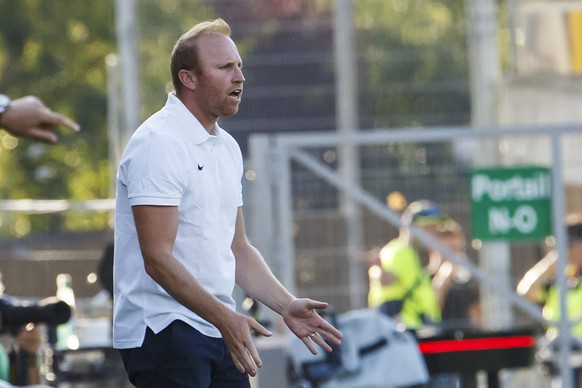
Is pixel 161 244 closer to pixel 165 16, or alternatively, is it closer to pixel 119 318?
pixel 119 318

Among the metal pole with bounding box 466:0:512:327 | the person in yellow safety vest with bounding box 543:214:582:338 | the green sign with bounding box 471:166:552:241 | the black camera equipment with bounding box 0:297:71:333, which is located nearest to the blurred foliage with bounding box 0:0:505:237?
the metal pole with bounding box 466:0:512:327

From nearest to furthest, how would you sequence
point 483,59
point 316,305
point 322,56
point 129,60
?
1. point 316,305
2. point 322,56
3. point 483,59
4. point 129,60

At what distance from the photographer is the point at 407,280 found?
467 inches

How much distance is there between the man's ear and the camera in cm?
564

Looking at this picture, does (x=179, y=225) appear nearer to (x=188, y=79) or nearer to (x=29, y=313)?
(x=188, y=79)

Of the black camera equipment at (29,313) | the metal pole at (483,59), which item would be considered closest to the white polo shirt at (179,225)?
the black camera equipment at (29,313)

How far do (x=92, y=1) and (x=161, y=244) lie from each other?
2953 cm

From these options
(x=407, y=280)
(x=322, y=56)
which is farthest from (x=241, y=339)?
(x=322, y=56)

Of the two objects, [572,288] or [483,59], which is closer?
[572,288]

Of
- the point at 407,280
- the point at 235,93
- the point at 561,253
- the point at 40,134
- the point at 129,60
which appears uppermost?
the point at 129,60

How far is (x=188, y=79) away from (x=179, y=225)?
467 millimetres

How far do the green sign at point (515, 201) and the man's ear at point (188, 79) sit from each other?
4895 millimetres

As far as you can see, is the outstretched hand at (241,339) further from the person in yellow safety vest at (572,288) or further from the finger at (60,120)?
the person in yellow safety vest at (572,288)

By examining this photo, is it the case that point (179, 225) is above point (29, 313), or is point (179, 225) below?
above
